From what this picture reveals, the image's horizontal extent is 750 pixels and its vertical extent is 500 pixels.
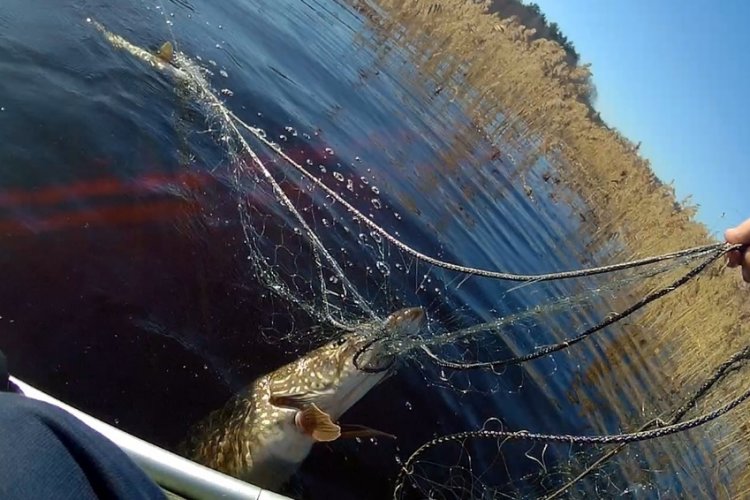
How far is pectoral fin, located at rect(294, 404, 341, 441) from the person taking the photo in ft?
12.2

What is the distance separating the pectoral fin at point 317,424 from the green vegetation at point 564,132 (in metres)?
7.35

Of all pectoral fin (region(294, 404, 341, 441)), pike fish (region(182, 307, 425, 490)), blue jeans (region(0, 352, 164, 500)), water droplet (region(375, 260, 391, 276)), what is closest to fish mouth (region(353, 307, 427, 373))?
pike fish (region(182, 307, 425, 490))

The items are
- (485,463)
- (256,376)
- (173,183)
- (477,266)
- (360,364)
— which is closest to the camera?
(360,364)

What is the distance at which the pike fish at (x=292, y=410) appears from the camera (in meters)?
4.05

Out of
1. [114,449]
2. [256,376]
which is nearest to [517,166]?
[256,376]

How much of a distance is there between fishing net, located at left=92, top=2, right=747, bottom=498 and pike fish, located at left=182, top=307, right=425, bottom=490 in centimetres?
18

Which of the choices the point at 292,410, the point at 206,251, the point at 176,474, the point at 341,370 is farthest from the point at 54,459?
the point at 206,251

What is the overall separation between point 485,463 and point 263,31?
10.6 m

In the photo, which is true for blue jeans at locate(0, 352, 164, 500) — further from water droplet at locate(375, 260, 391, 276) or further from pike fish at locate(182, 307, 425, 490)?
water droplet at locate(375, 260, 391, 276)

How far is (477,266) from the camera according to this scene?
9.48m

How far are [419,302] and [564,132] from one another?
12.1 meters

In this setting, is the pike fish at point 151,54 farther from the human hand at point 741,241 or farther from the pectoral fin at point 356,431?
the human hand at point 741,241

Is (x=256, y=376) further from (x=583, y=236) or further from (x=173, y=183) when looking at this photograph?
(x=583, y=236)

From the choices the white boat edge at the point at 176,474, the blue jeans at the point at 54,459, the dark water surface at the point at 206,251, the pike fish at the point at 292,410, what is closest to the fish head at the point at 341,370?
the pike fish at the point at 292,410
